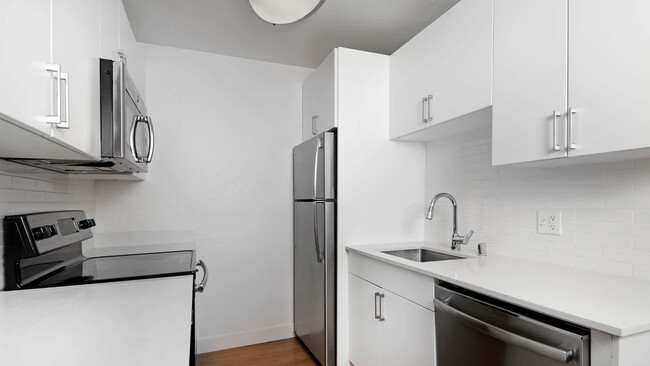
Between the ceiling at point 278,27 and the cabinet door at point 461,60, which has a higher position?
the ceiling at point 278,27

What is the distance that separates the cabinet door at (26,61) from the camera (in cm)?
68

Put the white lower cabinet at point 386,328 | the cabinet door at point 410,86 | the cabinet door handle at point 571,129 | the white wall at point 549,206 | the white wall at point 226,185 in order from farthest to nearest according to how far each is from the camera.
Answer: the white wall at point 226,185, the cabinet door at point 410,86, the white lower cabinet at point 386,328, the white wall at point 549,206, the cabinet door handle at point 571,129

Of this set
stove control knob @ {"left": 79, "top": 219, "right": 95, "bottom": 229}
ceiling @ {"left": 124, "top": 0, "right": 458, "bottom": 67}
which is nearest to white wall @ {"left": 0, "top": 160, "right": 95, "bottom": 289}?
stove control knob @ {"left": 79, "top": 219, "right": 95, "bottom": 229}

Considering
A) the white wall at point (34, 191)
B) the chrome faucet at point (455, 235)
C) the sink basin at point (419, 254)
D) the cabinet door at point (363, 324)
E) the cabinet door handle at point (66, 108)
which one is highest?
the cabinet door handle at point (66, 108)

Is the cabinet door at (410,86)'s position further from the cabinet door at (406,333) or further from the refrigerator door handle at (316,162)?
the cabinet door at (406,333)

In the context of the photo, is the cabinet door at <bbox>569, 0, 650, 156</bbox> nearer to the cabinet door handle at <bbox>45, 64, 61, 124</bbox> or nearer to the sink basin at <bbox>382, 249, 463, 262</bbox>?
the sink basin at <bbox>382, 249, 463, 262</bbox>

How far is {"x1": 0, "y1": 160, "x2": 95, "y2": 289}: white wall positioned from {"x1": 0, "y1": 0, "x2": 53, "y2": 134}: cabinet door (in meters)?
0.79

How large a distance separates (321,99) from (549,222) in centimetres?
173

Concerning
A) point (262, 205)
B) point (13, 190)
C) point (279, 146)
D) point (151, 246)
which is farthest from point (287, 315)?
point (13, 190)

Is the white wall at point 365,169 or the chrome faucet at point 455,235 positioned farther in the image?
the white wall at point 365,169

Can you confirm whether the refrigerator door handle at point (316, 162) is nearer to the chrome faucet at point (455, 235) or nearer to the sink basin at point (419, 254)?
the sink basin at point (419, 254)

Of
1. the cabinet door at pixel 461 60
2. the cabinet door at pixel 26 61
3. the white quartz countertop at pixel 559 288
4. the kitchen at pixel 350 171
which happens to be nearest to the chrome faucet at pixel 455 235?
the kitchen at pixel 350 171

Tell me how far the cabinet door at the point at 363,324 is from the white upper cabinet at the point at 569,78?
1.09 m

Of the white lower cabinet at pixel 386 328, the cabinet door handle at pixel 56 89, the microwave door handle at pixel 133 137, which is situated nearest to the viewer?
the cabinet door handle at pixel 56 89
